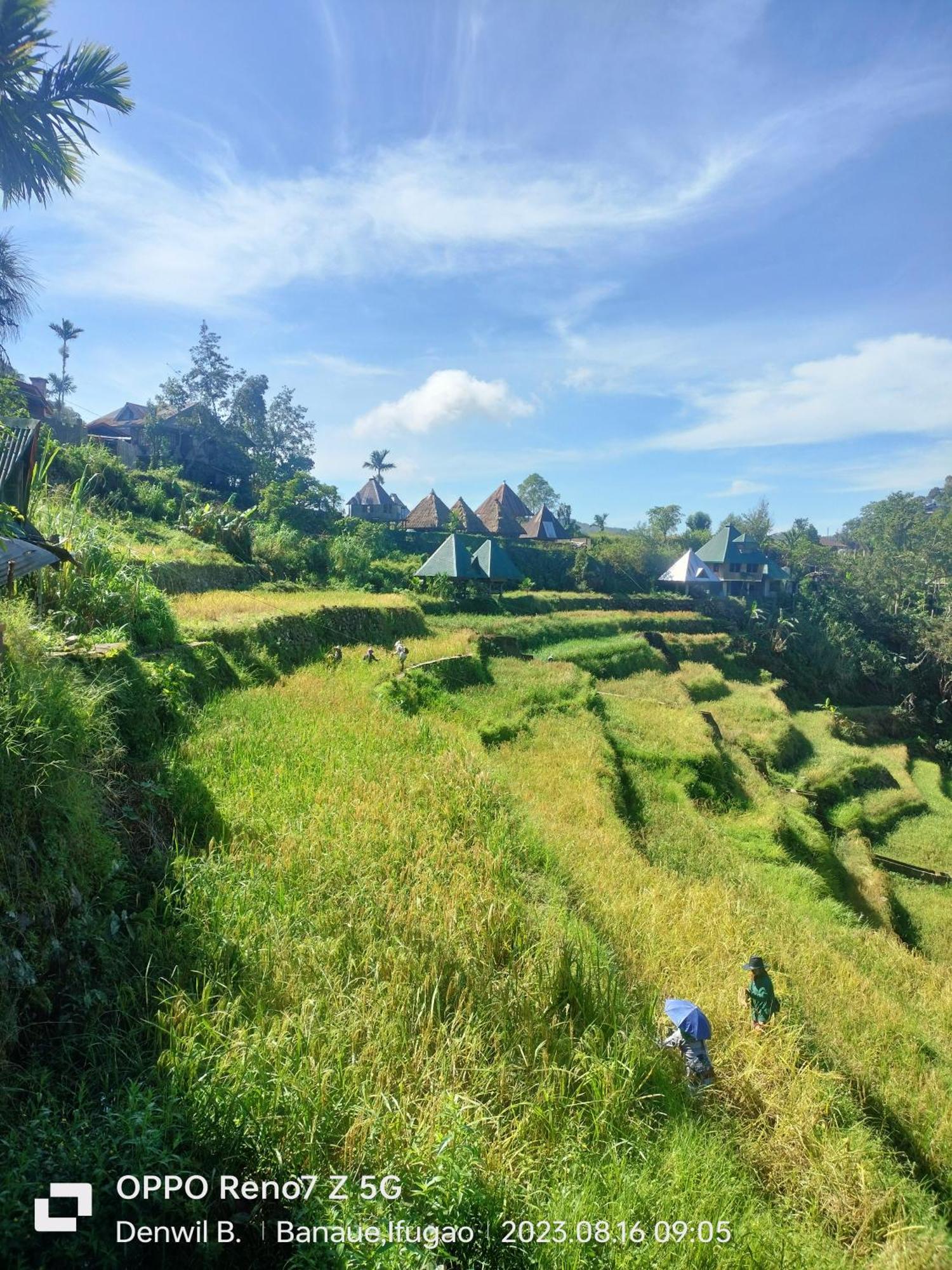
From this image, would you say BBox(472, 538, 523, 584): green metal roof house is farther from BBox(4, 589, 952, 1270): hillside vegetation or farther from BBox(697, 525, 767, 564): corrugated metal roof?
BBox(697, 525, 767, 564): corrugated metal roof

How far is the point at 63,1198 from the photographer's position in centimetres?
234

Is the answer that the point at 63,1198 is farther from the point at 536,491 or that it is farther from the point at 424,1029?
the point at 536,491

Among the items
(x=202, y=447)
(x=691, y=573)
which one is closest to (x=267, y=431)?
(x=202, y=447)

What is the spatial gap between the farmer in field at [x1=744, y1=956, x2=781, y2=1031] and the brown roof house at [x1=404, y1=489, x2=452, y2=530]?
1245 inches

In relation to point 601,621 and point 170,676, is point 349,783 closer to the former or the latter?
point 170,676

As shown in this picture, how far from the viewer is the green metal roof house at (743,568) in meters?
36.0

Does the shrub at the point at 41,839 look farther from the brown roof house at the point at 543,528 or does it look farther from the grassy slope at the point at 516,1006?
the brown roof house at the point at 543,528

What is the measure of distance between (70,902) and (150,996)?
0.74 m

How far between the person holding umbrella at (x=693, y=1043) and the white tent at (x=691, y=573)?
3223cm

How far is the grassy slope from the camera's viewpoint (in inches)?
120

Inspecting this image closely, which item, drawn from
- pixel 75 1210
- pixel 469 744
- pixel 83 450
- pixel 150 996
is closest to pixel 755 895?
pixel 469 744

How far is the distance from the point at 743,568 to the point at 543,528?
11535 millimetres

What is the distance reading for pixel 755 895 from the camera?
802 cm

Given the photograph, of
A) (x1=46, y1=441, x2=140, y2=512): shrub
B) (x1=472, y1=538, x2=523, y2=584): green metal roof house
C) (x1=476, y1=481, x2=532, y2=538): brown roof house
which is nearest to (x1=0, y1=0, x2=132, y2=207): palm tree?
(x1=46, y1=441, x2=140, y2=512): shrub
